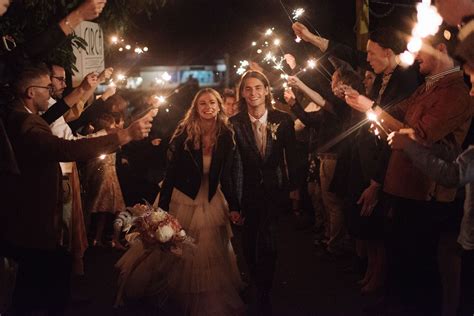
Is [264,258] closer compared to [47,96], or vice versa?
[47,96]

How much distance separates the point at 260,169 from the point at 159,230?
1375 millimetres

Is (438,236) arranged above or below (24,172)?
below

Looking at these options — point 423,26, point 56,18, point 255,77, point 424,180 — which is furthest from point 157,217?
point 56,18

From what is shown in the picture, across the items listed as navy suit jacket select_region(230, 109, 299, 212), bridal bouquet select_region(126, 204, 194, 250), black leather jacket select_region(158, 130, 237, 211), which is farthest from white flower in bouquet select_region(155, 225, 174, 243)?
navy suit jacket select_region(230, 109, 299, 212)

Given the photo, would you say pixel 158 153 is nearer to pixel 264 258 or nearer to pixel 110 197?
pixel 110 197

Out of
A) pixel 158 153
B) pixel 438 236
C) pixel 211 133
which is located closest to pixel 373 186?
pixel 438 236

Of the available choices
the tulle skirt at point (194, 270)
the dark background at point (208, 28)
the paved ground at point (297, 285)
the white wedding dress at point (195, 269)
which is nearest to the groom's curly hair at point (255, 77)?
the white wedding dress at point (195, 269)

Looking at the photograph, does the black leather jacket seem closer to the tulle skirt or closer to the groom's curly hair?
the tulle skirt

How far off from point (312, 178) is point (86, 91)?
4.59 meters

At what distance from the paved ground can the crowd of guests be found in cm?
22

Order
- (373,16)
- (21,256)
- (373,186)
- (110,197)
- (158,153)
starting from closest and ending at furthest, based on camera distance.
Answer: (21,256) → (373,186) → (110,197) → (373,16) → (158,153)

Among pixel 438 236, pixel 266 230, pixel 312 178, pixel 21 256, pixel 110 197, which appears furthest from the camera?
pixel 312 178

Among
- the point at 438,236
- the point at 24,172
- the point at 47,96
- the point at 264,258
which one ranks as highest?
the point at 47,96

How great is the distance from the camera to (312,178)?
9.82 meters
